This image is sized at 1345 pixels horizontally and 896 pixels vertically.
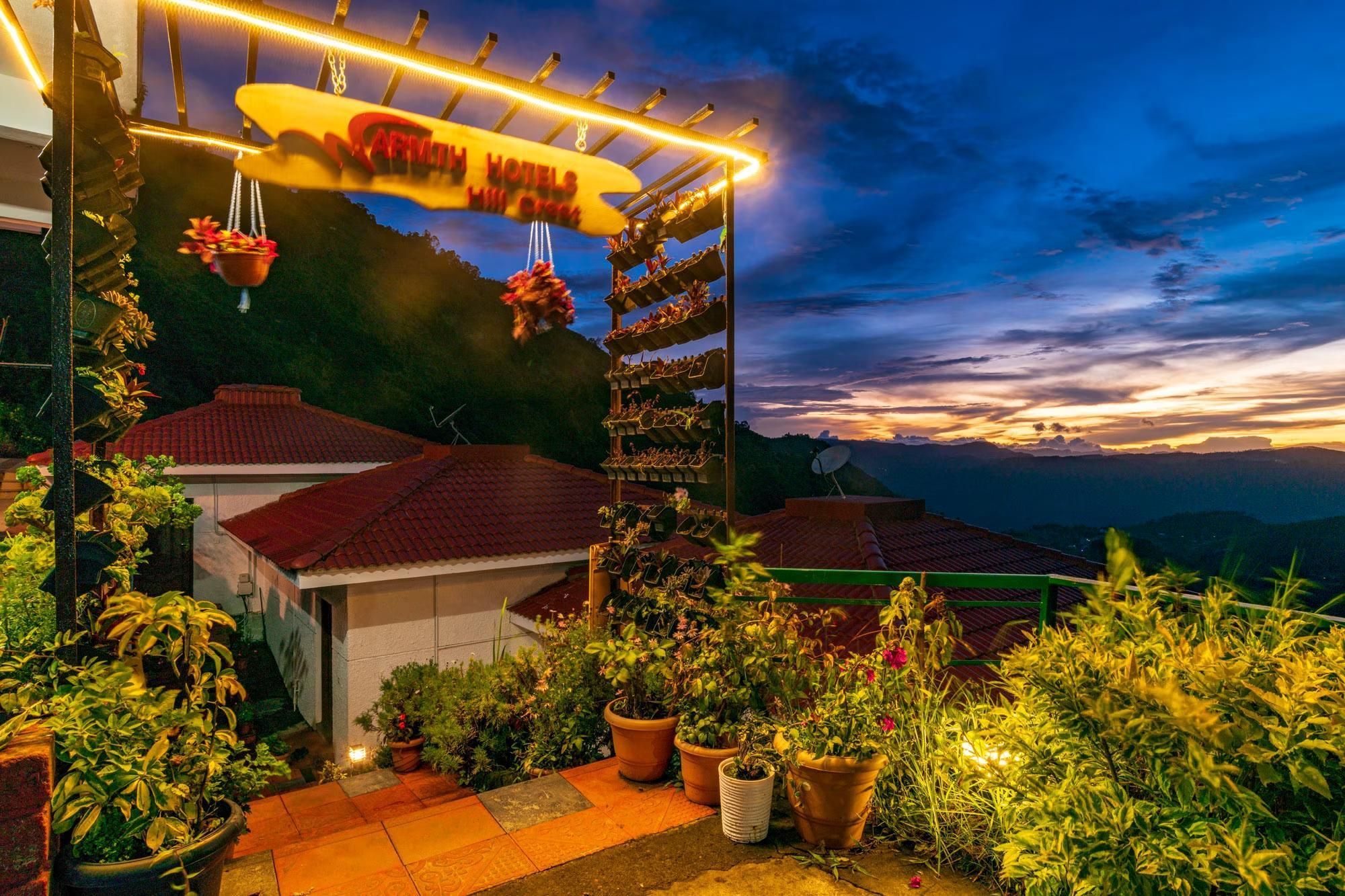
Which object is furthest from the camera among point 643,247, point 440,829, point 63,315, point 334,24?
point 643,247

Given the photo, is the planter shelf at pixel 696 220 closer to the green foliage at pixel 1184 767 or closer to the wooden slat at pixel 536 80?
the wooden slat at pixel 536 80

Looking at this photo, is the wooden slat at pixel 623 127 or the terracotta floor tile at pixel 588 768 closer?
the wooden slat at pixel 623 127

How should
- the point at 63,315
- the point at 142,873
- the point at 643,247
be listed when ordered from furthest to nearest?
the point at 643,247 → the point at 63,315 → the point at 142,873

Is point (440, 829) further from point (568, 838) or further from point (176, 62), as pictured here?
point (176, 62)

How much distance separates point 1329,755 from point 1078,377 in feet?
63.1

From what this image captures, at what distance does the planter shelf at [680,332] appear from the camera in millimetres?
4305

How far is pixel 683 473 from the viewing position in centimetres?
444

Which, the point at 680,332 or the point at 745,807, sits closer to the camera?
the point at 745,807

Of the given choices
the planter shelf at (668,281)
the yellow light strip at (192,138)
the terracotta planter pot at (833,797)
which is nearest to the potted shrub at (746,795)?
the terracotta planter pot at (833,797)

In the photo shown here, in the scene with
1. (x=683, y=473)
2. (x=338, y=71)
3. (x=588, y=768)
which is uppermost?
(x=338, y=71)

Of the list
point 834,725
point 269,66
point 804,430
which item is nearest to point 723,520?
A: point 834,725

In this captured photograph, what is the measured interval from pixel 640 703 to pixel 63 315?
3.18 m

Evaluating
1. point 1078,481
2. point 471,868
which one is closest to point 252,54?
point 471,868

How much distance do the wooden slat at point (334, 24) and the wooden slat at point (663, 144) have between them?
1725 millimetres
